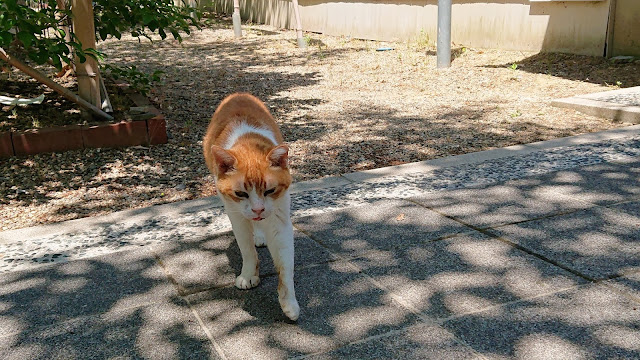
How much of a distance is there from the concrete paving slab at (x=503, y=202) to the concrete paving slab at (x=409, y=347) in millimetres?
1365

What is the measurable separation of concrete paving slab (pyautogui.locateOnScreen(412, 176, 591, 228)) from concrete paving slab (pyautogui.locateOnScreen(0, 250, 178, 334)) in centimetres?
198

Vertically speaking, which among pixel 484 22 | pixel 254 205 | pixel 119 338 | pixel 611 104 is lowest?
pixel 119 338

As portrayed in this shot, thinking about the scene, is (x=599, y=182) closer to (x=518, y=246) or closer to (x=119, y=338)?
(x=518, y=246)

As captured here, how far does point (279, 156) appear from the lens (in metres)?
2.93

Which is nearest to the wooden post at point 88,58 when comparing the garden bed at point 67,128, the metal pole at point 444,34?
the garden bed at point 67,128

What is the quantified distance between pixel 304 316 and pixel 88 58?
455 centimetres

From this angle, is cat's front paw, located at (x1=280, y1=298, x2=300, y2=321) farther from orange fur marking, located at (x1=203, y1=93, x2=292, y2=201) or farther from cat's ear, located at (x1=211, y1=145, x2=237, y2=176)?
cat's ear, located at (x1=211, y1=145, x2=237, y2=176)

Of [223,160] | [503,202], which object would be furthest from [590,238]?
[223,160]

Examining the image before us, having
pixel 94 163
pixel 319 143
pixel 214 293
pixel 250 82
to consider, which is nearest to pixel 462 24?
pixel 250 82

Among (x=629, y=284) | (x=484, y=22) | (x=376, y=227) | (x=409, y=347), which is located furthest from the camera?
(x=484, y=22)

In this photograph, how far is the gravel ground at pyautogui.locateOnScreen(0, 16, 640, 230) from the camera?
5.23 meters

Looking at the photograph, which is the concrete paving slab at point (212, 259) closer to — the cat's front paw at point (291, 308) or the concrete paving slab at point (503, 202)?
the cat's front paw at point (291, 308)

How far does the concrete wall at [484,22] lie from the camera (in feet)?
33.3

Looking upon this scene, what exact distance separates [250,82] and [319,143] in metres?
3.79
